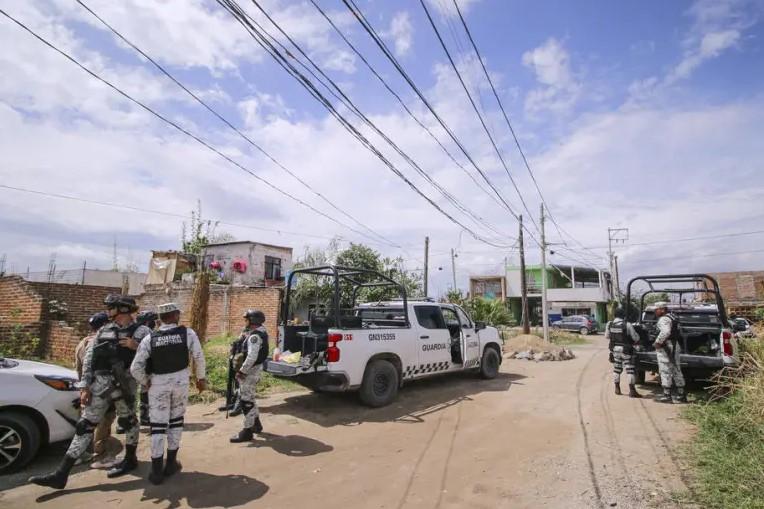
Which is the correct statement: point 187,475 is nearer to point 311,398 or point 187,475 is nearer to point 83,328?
point 311,398

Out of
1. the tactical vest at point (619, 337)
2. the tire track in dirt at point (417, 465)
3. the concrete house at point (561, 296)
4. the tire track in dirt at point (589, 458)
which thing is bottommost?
the tire track in dirt at point (417, 465)

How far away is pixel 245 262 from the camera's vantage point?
78.9 ft

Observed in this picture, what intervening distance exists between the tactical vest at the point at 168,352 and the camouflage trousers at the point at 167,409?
0.24ft

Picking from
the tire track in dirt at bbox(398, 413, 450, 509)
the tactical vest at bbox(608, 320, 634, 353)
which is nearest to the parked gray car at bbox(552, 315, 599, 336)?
the tactical vest at bbox(608, 320, 634, 353)

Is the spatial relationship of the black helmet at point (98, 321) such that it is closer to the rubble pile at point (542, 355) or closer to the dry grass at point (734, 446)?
the dry grass at point (734, 446)

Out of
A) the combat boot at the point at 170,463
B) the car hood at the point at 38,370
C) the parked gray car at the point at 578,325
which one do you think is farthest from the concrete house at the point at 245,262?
the parked gray car at the point at 578,325

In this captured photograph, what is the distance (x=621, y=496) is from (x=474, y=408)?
11.5 feet

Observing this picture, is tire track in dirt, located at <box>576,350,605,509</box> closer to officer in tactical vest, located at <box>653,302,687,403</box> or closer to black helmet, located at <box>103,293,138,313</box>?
officer in tactical vest, located at <box>653,302,687,403</box>

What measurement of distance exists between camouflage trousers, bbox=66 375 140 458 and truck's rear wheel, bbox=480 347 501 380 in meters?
7.10

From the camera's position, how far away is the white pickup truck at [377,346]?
6.77 metres

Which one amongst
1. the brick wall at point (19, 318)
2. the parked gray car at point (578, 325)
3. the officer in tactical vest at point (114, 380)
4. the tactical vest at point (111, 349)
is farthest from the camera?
the parked gray car at point (578, 325)

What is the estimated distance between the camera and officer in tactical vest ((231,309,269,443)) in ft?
18.5

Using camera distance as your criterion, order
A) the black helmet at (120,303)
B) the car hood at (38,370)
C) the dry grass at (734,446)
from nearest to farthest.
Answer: the dry grass at (734,446) → the car hood at (38,370) → the black helmet at (120,303)

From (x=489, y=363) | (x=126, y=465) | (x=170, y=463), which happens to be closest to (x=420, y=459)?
(x=170, y=463)
